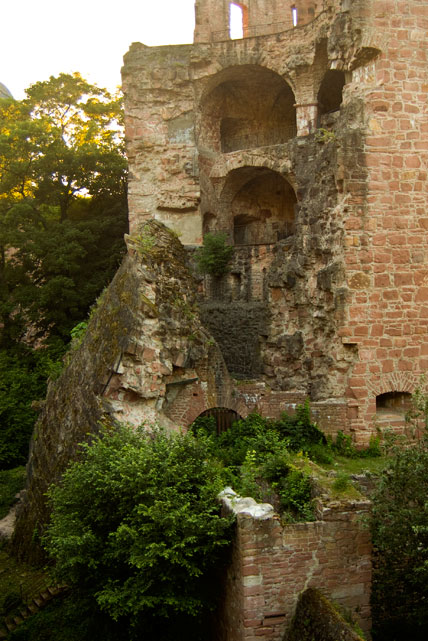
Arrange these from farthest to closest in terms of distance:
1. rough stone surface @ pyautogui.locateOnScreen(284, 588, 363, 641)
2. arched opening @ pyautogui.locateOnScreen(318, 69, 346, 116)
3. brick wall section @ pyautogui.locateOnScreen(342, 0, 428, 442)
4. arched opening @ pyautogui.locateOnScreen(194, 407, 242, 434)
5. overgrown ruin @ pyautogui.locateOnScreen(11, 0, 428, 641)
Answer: arched opening @ pyautogui.locateOnScreen(318, 69, 346, 116) → arched opening @ pyautogui.locateOnScreen(194, 407, 242, 434) → brick wall section @ pyautogui.locateOnScreen(342, 0, 428, 442) → overgrown ruin @ pyautogui.locateOnScreen(11, 0, 428, 641) → rough stone surface @ pyautogui.locateOnScreen(284, 588, 363, 641)

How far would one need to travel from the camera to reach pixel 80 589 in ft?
29.6

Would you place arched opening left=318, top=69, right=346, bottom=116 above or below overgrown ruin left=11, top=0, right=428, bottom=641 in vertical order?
above

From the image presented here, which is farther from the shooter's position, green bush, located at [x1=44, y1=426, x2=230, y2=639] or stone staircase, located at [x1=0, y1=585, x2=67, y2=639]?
stone staircase, located at [x1=0, y1=585, x2=67, y2=639]

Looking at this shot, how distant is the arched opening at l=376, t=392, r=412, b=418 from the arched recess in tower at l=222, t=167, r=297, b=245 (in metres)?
10.7

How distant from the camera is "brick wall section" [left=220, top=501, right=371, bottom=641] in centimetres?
805

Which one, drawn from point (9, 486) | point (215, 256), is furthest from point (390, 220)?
point (9, 486)

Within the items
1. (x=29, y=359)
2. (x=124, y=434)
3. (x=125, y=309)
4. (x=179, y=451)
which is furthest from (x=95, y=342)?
(x=29, y=359)

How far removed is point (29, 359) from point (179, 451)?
1353cm

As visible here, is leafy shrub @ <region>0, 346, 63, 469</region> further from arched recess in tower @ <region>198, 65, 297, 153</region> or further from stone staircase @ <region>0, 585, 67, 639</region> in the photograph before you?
arched recess in tower @ <region>198, 65, 297, 153</region>

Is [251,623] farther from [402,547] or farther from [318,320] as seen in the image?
[318,320]

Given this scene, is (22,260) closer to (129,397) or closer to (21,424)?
(21,424)

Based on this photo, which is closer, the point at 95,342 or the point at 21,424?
the point at 95,342

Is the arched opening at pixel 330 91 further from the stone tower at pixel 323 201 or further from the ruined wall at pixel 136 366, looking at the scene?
the ruined wall at pixel 136 366

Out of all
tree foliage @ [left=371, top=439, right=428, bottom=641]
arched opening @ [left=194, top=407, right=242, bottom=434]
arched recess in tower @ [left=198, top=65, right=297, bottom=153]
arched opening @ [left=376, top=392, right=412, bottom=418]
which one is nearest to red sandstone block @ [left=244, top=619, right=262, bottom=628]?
tree foliage @ [left=371, top=439, right=428, bottom=641]
